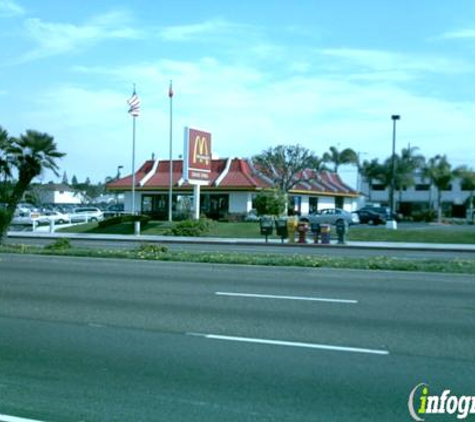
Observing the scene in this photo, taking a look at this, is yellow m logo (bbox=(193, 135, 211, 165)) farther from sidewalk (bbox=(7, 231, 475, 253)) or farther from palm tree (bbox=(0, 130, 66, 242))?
palm tree (bbox=(0, 130, 66, 242))

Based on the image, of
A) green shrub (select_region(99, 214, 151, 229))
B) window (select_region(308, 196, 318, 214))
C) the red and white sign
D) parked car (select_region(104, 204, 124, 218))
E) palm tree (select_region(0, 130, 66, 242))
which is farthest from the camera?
window (select_region(308, 196, 318, 214))

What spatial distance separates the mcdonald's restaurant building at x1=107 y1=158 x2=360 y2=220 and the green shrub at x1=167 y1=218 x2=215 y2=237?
1017 centimetres

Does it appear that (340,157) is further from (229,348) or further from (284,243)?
(229,348)

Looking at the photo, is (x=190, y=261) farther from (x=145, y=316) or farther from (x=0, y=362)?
(x=0, y=362)

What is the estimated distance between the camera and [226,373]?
6723 mm

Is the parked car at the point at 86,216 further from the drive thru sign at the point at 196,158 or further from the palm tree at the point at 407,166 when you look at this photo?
the palm tree at the point at 407,166

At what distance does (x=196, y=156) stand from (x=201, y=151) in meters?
0.76

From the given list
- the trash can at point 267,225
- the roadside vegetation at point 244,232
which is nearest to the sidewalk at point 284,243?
the trash can at point 267,225

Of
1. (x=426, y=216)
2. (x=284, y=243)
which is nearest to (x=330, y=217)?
(x=284, y=243)

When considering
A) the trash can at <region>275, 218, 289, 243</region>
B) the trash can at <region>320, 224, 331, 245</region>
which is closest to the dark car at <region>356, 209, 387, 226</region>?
the trash can at <region>275, 218, 289, 243</region>
